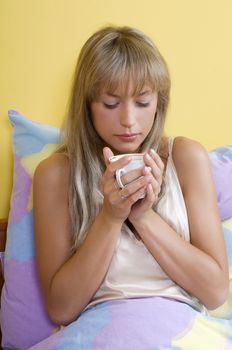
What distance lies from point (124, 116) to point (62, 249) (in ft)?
0.96

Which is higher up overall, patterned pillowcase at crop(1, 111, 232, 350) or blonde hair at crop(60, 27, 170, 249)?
blonde hair at crop(60, 27, 170, 249)

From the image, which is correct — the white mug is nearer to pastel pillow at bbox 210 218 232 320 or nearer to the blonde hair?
the blonde hair

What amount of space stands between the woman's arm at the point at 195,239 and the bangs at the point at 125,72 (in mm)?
196

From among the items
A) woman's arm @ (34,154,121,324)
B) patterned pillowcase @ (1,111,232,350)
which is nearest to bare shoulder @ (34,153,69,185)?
woman's arm @ (34,154,121,324)

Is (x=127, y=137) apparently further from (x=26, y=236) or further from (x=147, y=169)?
(x=26, y=236)

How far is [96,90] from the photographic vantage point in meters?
0.91

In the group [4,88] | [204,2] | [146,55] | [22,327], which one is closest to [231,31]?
[204,2]

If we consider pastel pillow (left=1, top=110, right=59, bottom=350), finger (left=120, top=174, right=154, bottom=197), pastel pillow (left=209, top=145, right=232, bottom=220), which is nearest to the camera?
finger (left=120, top=174, right=154, bottom=197)

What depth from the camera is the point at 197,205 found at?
0.98m

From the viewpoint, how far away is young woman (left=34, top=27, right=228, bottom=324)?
2.95 ft

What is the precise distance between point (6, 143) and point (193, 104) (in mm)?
524

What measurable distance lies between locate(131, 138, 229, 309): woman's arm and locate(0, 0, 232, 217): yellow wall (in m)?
0.35

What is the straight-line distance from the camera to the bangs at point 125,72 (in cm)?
89

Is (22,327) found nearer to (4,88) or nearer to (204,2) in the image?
(4,88)
